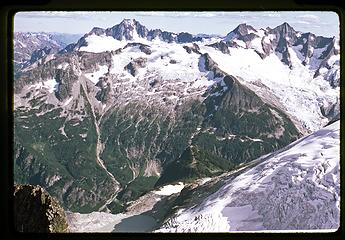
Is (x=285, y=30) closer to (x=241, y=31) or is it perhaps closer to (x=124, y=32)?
(x=241, y=31)

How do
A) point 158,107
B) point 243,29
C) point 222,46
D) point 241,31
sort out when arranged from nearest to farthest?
point 158,107 → point 222,46 → point 241,31 → point 243,29

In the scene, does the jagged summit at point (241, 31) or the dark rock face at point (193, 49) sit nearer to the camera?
the dark rock face at point (193, 49)

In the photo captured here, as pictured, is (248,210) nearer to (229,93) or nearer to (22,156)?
(22,156)

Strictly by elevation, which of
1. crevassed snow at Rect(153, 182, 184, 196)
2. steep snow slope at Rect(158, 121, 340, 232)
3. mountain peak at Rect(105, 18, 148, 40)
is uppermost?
mountain peak at Rect(105, 18, 148, 40)

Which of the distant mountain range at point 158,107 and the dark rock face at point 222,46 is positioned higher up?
the dark rock face at point 222,46

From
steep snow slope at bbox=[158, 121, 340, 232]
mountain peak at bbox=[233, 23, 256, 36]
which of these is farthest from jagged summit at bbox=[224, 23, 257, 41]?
steep snow slope at bbox=[158, 121, 340, 232]

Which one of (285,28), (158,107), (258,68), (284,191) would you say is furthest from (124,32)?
(284,191)

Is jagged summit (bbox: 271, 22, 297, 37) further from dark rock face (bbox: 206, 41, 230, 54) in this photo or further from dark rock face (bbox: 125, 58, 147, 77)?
dark rock face (bbox: 125, 58, 147, 77)

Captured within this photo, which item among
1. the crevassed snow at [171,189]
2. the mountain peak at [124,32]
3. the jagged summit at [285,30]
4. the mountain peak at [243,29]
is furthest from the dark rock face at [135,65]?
the crevassed snow at [171,189]

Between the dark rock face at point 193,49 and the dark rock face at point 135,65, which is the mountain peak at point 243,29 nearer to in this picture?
the dark rock face at point 193,49

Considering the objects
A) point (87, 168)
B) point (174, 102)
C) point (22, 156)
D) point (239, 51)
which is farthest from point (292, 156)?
point (239, 51)

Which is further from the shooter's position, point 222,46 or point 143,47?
point 143,47
